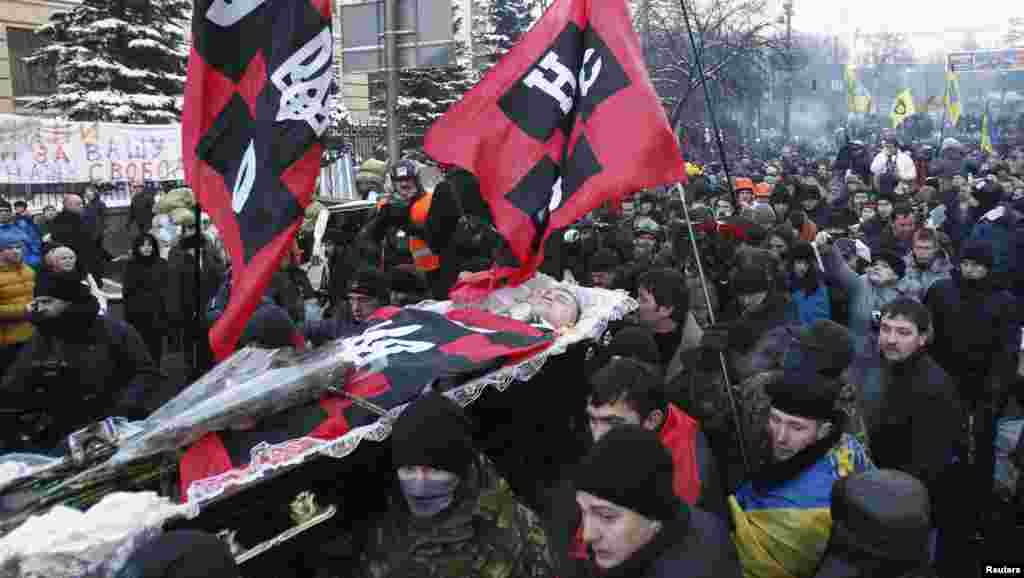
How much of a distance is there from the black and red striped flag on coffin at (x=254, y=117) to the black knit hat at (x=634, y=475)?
174 centimetres

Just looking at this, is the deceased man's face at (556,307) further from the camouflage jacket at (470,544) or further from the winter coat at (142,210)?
the winter coat at (142,210)

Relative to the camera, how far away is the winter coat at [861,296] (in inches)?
238

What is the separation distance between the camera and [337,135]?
19.7 meters

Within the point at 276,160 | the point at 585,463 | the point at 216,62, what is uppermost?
the point at 216,62

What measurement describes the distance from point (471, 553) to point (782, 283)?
3853 mm

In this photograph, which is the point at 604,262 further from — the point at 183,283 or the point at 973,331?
the point at 183,283

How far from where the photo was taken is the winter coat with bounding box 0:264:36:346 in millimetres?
6887

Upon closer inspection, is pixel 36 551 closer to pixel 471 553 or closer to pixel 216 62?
pixel 471 553

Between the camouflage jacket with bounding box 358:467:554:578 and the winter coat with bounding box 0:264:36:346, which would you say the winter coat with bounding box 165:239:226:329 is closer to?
the winter coat with bounding box 0:264:36:346

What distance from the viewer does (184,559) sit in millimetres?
1857

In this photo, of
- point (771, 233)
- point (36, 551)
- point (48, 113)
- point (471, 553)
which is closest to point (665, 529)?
point (471, 553)

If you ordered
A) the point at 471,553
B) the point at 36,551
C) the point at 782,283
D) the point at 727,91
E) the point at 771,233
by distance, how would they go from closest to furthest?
the point at 36,551
the point at 471,553
the point at 782,283
the point at 771,233
the point at 727,91

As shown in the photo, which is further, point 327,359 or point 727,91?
point 727,91

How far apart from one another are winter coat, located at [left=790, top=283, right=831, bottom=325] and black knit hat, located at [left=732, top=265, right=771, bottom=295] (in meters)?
1.14
